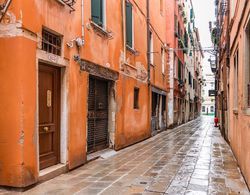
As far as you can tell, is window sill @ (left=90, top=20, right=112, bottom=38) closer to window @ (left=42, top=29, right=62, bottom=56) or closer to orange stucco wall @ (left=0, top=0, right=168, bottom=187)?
orange stucco wall @ (left=0, top=0, right=168, bottom=187)

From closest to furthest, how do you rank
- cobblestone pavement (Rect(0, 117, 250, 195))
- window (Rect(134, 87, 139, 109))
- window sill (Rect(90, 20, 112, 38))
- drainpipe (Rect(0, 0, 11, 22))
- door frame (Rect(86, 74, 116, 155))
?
drainpipe (Rect(0, 0, 11, 22)), cobblestone pavement (Rect(0, 117, 250, 195)), window sill (Rect(90, 20, 112, 38)), door frame (Rect(86, 74, 116, 155)), window (Rect(134, 87, 139, 109))

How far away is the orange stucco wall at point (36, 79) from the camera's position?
221 inches

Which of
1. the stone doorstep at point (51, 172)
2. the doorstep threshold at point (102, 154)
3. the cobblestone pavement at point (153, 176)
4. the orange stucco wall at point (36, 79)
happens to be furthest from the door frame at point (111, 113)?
the stone doorstep at point (51, 172)

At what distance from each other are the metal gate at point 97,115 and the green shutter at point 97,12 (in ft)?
4.96

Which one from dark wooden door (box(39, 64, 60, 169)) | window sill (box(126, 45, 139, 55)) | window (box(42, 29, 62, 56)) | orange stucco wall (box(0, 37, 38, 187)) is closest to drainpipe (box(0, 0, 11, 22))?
orange stucco wall (box(0, 37, 38, 187))

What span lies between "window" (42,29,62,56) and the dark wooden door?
322 millimetres

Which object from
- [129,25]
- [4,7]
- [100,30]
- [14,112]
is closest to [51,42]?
[4,7]

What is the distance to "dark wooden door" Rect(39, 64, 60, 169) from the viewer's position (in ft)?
21.8

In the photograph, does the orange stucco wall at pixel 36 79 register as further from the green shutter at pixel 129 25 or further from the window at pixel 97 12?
the green shutter at pixel 129 25

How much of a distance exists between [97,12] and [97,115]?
2749mm

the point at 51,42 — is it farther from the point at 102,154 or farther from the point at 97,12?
the point at 102,154

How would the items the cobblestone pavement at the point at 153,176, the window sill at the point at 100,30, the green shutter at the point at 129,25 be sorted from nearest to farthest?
the cobblestone pavement at the point at 153,176
the window sill at the point at 100,30
the green shutter at the point at 129,25

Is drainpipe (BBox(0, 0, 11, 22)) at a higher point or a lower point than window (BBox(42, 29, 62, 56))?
higher

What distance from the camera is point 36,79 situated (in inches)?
238
